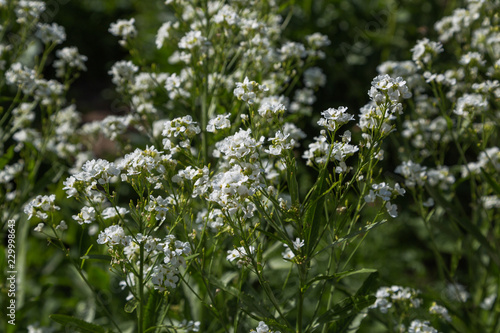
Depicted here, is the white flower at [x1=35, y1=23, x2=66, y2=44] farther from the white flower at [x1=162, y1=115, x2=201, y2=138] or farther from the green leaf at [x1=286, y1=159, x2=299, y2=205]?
the green leaf at [x1=286, y1=159, x2=299, y2=205]

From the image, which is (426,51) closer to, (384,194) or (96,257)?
(384,194)

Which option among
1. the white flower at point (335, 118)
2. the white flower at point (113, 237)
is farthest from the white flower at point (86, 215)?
the white flower at point (335, 118)

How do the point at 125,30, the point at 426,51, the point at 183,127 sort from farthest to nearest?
the point at 125,30
the point at 426,51
the point at 183,127

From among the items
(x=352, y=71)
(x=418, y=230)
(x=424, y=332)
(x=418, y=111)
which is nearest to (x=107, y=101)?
(x=352, y=71)

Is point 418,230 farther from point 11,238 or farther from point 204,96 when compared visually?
point 11,238

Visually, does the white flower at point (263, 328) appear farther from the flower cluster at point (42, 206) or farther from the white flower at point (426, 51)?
the white flower at point (426, 51)

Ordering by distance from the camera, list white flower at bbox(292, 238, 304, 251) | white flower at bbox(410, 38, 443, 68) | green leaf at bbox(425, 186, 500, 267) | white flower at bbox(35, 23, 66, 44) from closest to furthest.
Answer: white flower at bbox(292, 238, 304, 251)
green leaf at bbox(425, 186, 500, 267)
white flower at bbox(410, 38, 443, 68)
white flower at bbox(35, 23, 66, 44)

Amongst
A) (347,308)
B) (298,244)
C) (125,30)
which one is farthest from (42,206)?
(125,30)

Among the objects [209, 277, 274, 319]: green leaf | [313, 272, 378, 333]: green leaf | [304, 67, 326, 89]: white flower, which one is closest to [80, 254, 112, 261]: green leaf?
[209, 277, 274, 319]: green leaf

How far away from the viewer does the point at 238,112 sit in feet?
10.1

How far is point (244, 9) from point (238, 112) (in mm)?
786

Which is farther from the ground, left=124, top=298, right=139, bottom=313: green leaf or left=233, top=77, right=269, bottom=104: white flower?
left=233, top=77, right=269, bottom=104: white flower

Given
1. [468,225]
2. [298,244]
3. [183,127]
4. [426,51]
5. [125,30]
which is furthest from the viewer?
[125,30]

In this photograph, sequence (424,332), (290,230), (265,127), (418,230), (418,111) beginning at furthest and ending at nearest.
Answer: (418,230), (418,111), (265,127), (290,230), (424,332)
